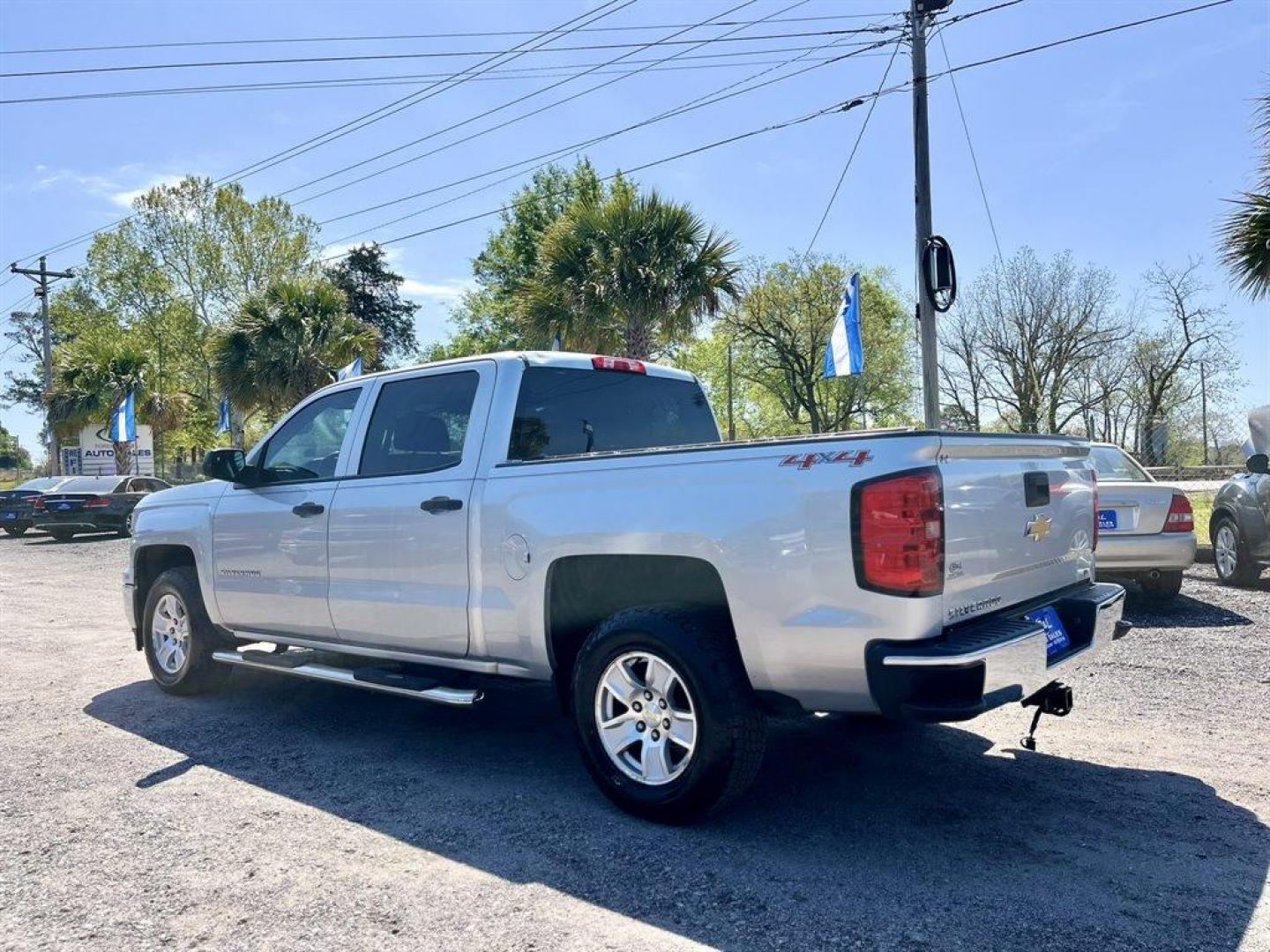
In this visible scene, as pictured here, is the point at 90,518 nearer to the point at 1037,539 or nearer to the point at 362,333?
the point at 362,333

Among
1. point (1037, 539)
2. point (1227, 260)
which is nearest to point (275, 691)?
point (1037, 539)

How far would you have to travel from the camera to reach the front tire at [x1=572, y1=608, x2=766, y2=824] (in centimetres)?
363

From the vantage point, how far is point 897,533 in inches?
127

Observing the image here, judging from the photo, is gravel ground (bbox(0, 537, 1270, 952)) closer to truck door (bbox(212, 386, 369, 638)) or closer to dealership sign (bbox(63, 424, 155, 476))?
truck door (bbox(212, 386, 369, 638))

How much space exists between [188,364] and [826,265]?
26720 mm

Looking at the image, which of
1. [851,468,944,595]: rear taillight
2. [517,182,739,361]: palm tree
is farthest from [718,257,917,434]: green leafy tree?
[851,468,944,595]: rear taillight

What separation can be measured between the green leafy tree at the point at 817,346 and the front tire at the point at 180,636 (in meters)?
33.4

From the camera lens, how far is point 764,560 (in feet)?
11.4

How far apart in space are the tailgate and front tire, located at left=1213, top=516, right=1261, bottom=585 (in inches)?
236

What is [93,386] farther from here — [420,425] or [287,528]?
[420,425]

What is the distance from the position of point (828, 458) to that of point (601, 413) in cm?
196

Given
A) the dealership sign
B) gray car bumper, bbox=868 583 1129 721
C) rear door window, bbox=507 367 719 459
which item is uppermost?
the dealership sign

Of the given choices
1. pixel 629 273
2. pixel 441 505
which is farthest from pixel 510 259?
pixel 441 505

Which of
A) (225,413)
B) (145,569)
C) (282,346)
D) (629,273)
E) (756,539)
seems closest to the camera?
(756,539)
